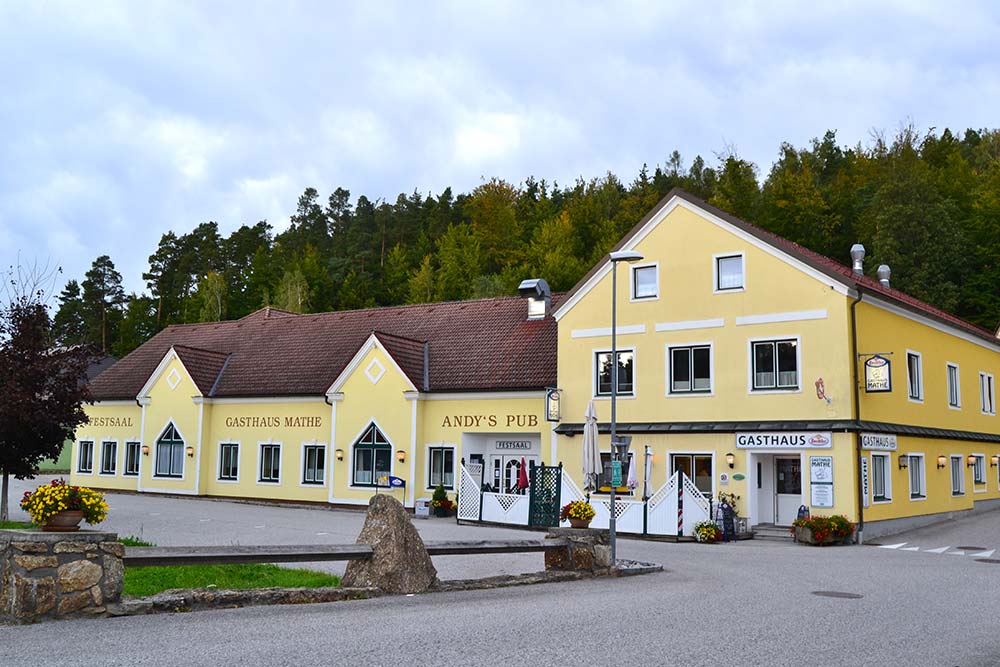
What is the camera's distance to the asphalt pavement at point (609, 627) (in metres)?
8.61

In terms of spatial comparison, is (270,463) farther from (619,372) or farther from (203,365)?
(619,372)

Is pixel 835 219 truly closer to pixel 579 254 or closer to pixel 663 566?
pixel 579 254

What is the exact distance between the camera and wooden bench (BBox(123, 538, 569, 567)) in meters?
10.6

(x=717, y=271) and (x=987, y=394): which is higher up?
(x=717, y=271)

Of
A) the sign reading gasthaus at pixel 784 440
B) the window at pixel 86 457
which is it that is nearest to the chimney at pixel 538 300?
the sign reading gasthaus at pixel 784 440

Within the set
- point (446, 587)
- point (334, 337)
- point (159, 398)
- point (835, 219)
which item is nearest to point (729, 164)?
point (835, 219)

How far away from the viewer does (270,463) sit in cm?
3603

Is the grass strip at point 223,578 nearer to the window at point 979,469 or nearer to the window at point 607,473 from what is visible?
the window at point 607,473

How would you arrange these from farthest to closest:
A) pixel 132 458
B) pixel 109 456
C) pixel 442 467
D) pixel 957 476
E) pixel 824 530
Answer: pixel 109 456, pixel 132 458, pixel 442 467, pixel 957 476, pixel 824 530

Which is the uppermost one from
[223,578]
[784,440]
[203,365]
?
[203,365]

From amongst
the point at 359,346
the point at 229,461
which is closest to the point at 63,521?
the point at 359,346

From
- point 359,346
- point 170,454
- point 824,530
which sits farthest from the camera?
point 170,454

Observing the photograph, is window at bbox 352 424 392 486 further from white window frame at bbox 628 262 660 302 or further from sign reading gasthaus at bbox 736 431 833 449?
sign reading gasthaus at bbox 736 431 833 449

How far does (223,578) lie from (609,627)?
6.89 metres
